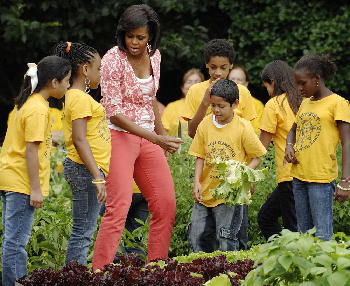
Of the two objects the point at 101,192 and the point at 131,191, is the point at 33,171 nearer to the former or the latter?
the point at 101,192

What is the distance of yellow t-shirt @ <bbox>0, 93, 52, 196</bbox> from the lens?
4059 millimetres

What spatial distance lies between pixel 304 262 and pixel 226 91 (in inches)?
94.5

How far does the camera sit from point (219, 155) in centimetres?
464

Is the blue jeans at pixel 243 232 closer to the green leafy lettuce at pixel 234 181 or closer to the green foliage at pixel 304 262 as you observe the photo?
the green leafy lettuce at pixel 234 181

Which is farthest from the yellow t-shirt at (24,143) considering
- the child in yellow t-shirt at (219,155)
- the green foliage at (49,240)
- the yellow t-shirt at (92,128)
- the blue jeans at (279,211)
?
the blue jeans at (279,211)

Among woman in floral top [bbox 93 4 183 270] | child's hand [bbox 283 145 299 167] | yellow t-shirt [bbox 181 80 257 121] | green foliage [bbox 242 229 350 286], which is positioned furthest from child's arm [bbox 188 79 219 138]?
green foliage [bbox 242 229 350 286]

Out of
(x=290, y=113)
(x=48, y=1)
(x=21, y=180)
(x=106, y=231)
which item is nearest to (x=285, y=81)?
(x=290, y=113)

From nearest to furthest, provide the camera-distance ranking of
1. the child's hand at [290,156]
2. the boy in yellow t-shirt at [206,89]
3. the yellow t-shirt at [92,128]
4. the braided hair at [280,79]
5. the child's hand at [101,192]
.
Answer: the child's hand at [101,192] → the yellow t-shirt at [92,128] → the child's hand at [290,156] → the boy in yellow t-shirt at [206,89] → the braided hair at [280,79]

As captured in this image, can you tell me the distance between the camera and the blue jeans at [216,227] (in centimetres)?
458

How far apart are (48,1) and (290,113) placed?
5.55 m

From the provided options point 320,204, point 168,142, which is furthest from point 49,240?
point 320,204

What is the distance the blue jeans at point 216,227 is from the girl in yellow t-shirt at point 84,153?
2.75ft

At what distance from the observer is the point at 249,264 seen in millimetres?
3475

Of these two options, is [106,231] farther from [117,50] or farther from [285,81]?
[285,81]
